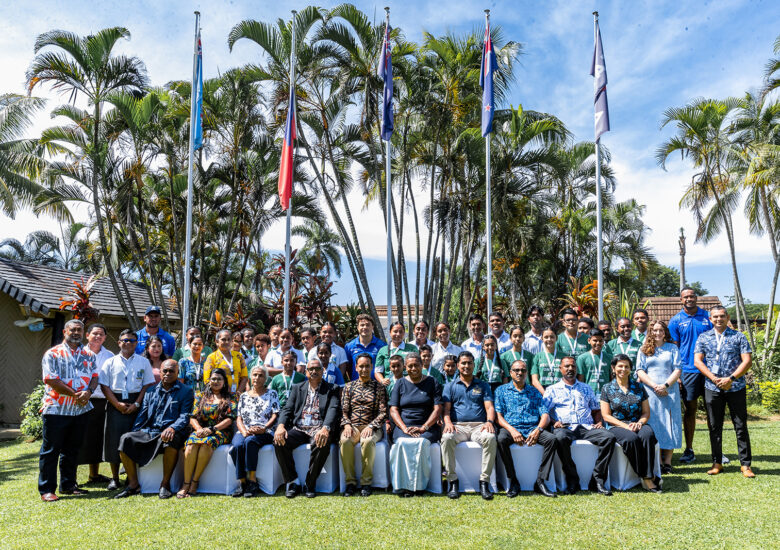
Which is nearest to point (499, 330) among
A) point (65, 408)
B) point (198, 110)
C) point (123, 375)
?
point (123, 375)

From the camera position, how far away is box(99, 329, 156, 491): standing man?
6078 millimetres

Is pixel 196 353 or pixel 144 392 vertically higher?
pixel 196 353

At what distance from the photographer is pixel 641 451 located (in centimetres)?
551

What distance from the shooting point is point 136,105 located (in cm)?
1166

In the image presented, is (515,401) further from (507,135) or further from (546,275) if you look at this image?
(546,275)

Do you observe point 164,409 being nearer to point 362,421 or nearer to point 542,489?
point 362,421

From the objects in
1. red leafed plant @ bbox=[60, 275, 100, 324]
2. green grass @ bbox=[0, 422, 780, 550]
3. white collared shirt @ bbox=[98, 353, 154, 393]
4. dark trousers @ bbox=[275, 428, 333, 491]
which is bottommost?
green grass @ bbox=[0, 422, 780, 550]

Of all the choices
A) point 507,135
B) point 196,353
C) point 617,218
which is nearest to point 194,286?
point 507,135

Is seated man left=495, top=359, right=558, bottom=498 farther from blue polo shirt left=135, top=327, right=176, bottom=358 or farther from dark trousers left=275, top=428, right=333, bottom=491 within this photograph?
blue polo shirt left=135, top=327, right=176, bottom=358

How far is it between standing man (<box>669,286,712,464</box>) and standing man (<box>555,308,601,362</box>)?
122 cm

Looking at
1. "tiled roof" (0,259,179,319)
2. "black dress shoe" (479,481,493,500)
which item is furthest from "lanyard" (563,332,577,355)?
"tiled roof" (0,259,179,319)

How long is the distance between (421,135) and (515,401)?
953 centimetres

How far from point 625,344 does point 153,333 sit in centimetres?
604

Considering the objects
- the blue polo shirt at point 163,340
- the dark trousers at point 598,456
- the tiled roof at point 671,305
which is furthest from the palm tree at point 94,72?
the tiled roof at point 671,305
